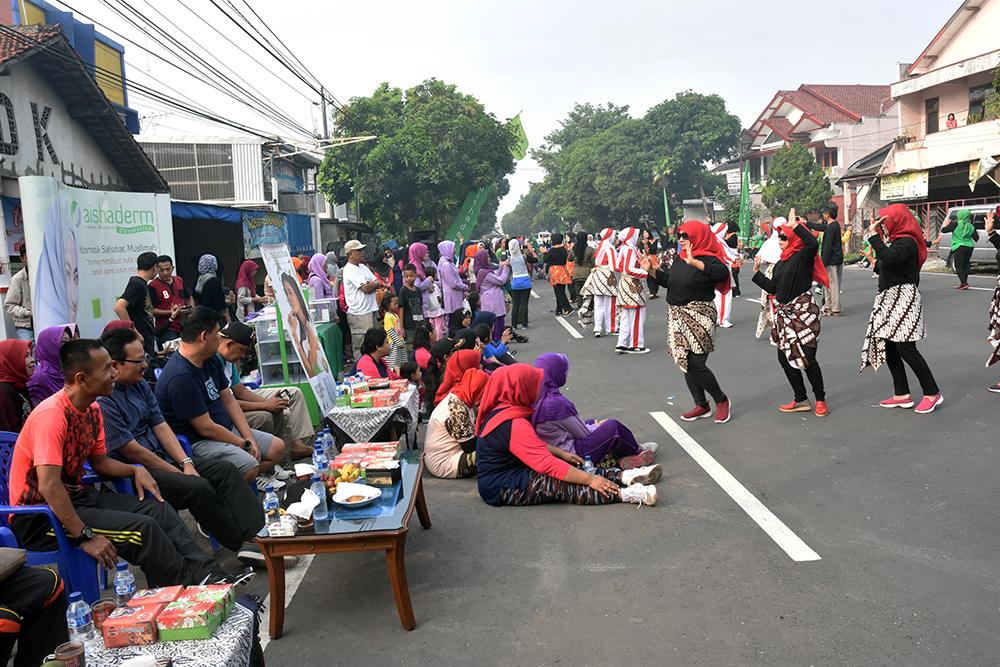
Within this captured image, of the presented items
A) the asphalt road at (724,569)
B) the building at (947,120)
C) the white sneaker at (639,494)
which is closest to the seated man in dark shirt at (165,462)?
the asphalt road at (724,569)

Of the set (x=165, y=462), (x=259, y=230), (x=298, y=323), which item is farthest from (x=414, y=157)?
(x=165, y=462)

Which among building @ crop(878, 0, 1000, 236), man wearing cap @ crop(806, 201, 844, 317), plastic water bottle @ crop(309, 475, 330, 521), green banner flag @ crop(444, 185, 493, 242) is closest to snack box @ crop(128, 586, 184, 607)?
plastic water bottle @ crop(309, 475, 330, 521)

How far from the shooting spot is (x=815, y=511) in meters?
5.08

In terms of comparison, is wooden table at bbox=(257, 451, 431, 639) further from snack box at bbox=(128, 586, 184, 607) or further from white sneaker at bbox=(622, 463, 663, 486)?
white sneaker at bbox=(622, 463, 663, 486)

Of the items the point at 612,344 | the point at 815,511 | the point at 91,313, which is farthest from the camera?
the point at 612,344

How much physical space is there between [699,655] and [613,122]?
82.0 meters

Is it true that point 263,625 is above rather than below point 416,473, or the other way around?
below

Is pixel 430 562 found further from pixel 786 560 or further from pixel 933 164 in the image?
pixel 933 164

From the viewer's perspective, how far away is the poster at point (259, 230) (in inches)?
720

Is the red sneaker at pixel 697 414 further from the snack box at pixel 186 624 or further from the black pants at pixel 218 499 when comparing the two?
the snack box at pixel 186 624

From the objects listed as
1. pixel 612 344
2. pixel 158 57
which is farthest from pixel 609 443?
pixel 158 57

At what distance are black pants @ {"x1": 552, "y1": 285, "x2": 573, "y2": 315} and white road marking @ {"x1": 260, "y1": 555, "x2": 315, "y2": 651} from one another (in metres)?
13.0

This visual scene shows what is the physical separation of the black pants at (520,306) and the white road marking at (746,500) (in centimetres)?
862

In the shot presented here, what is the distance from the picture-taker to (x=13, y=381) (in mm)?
4688
